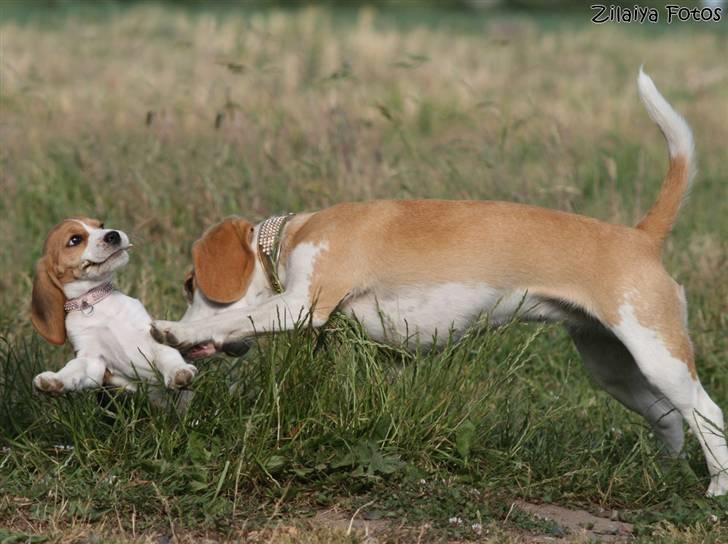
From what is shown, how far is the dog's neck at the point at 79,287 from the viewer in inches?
187

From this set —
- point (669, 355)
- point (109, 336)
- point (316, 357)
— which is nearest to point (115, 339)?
point (109, 336)

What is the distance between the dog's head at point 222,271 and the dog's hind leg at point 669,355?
1612 mm

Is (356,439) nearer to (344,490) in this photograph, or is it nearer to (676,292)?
(344,490)

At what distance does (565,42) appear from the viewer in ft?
72.9

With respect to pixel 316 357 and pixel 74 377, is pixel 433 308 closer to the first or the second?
pixel 316 357

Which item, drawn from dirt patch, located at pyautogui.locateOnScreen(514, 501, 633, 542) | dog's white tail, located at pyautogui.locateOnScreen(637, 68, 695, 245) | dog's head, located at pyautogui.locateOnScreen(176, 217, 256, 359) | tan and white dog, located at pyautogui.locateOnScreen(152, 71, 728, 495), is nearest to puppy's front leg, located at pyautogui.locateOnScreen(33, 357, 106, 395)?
tan and white dog, located at pyautogui.locateOnScreen(152, 71, 728, 495)

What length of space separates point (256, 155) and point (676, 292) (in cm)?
438

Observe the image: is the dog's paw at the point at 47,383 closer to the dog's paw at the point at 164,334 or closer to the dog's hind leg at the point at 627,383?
the dog's paw at the point at 164,334

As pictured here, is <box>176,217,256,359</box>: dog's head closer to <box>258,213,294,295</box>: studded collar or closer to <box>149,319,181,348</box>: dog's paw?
<box>258,213,294,295</box>: studded collar

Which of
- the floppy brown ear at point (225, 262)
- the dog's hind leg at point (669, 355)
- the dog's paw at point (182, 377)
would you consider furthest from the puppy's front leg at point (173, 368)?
the dog's hind leg at point (669, 355)

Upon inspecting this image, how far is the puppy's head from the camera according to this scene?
4.65m

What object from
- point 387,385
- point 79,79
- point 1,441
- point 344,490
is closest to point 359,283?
Answer: point 387,385

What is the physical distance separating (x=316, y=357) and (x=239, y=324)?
368 millimetres

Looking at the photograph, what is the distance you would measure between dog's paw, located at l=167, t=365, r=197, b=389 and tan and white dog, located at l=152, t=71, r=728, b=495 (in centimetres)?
41
